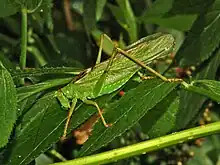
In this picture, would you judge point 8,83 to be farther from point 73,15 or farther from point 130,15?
point 73,15

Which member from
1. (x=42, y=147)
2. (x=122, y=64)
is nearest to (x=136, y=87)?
(x=122, y=64)

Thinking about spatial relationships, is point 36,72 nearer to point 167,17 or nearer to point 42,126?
point 42,126

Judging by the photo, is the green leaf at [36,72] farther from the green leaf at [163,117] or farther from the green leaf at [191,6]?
the green leaf at [191,6]

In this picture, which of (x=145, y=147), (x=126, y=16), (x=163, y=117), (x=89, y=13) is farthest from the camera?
(x=126, y=16)

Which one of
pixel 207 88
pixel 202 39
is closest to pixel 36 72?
pixel 207 88

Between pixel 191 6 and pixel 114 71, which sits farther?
pixel 191 6

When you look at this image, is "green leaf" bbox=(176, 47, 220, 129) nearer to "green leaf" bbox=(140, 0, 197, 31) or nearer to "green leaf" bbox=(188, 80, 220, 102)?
"green leaf" bbox=(140, 0, 197, 31)

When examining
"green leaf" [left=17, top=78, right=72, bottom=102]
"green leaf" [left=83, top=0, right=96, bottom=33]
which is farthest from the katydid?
"green leaf" [left=83, top=0, right=96, bottom=33]
